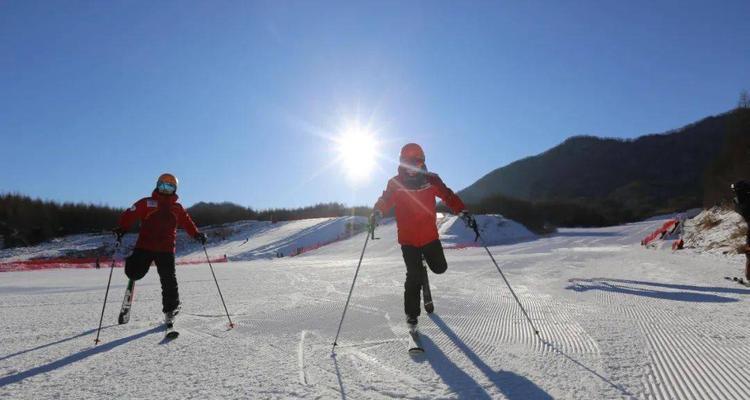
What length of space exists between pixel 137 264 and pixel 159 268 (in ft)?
0.79

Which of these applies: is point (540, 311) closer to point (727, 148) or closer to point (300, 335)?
point (300, 335)

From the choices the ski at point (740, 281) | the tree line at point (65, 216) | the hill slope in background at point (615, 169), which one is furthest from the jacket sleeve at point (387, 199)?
the hill slope in background at point (615, 169)

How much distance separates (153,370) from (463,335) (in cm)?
271

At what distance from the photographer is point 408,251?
4.42 metres

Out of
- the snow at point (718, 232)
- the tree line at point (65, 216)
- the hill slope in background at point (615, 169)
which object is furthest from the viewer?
the hill slope in background at point (615, 169)

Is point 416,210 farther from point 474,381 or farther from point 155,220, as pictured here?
point 155,220

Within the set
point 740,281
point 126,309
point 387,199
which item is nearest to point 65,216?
point 126,309

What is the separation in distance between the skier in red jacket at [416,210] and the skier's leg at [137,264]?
2971mm

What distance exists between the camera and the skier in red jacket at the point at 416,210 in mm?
4387

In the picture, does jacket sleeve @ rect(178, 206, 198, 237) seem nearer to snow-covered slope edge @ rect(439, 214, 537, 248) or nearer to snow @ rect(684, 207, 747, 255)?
snow @ rect(684, 207, 747, 255)

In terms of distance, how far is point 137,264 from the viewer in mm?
5023

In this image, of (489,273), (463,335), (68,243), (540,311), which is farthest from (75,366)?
(68,243)

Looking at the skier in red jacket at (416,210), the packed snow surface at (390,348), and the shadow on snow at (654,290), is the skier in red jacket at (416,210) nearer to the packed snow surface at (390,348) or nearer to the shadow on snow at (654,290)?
the packed snow surface at (390,348)

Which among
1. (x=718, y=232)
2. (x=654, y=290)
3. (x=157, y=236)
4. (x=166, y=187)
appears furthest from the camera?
(x=718, y=232)
